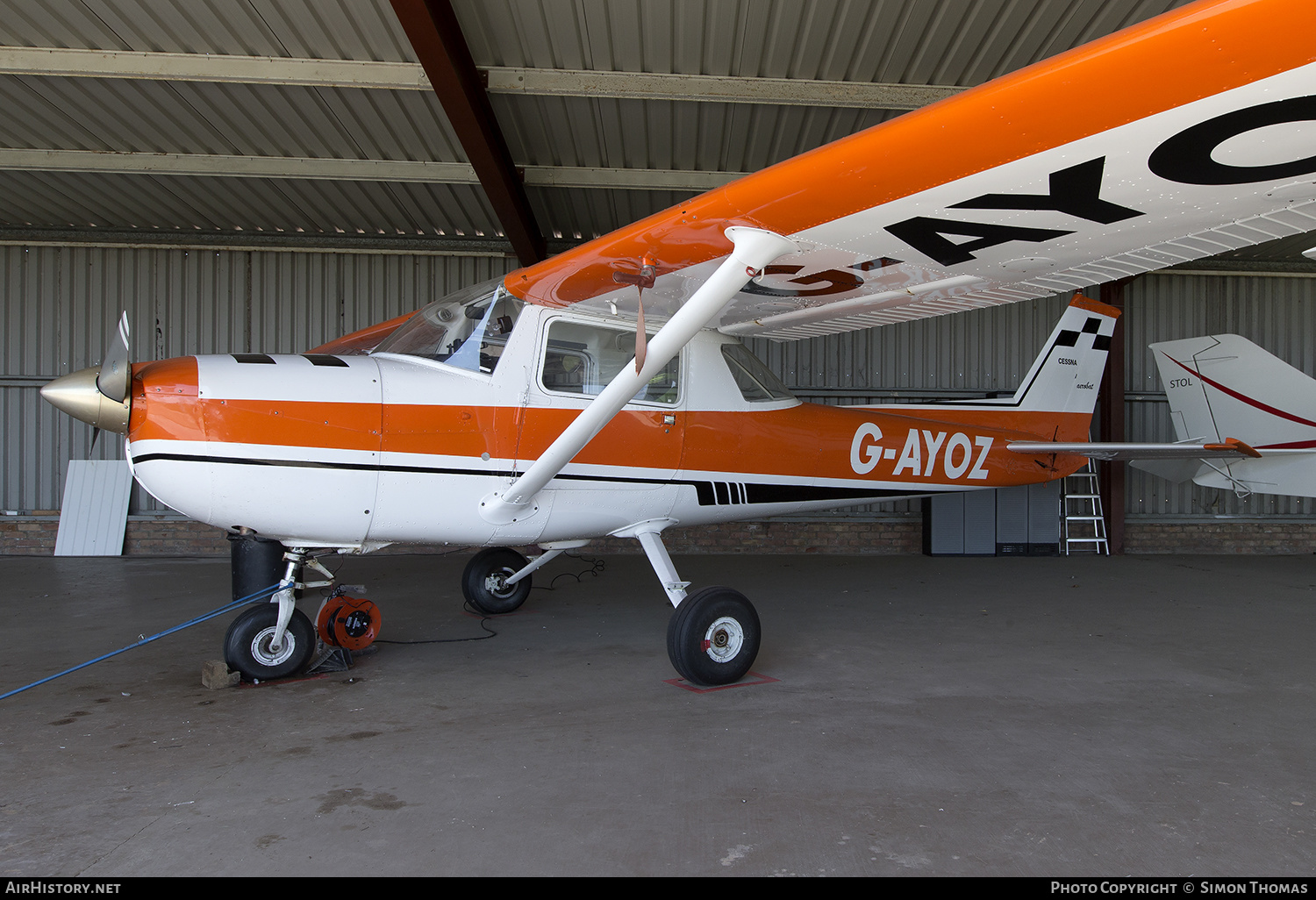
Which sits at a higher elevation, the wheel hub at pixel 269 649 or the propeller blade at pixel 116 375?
the propeller blade at pixel 116 375

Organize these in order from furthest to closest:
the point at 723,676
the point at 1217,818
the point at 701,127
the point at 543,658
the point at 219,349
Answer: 1. the point at 219,349
2. the point at 701,127
3. the point at 543,658
4. the point at 723,676
5. the point at 1217,818

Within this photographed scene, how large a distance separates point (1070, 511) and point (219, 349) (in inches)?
512

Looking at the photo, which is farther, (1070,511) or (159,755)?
(1070,511)

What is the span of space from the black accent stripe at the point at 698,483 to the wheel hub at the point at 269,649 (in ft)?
4.15

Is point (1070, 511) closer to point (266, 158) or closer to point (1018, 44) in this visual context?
point (1018, 44)

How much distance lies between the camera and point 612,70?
24.0 feet

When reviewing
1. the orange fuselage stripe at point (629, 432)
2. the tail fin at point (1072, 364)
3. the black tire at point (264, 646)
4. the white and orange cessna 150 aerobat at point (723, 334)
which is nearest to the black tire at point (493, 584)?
the white and orange cessna 150 aerobat at point (723, 334)

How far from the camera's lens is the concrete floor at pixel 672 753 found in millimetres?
2338

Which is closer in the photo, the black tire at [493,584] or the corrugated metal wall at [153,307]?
the black tire at [493,584]

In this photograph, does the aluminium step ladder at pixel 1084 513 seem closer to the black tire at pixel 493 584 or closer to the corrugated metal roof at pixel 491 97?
the corrugated metal roof at pixel 491 97

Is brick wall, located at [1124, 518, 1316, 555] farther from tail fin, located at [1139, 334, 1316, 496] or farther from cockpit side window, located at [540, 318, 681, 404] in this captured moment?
cockpit side window, located at [540, 318, 681, 404]

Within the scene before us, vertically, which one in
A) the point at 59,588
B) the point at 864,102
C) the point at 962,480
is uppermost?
the point at 864,102

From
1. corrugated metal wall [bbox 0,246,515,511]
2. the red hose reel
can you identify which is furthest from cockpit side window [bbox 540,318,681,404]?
corrugated metal wall [bbox 0,246,515,511]

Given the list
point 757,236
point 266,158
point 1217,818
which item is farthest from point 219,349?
point 1217,818
